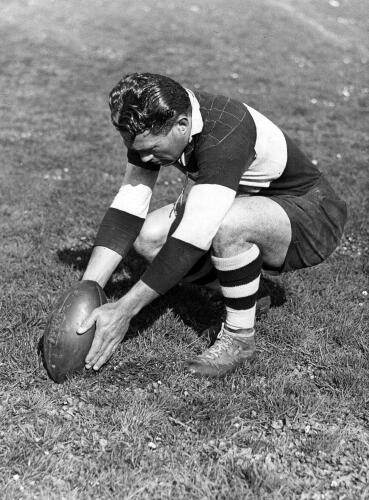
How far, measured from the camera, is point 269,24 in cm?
2092

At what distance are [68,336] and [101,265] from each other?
2.40 ft

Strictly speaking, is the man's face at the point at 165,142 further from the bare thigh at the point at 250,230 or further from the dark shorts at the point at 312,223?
the dark shorts at the point at 312,223

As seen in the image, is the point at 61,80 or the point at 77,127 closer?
the point at 77,127

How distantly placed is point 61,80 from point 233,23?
929cm

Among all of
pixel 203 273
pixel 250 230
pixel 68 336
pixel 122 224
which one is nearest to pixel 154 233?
pixel 122 224

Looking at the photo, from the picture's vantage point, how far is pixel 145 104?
137 inches

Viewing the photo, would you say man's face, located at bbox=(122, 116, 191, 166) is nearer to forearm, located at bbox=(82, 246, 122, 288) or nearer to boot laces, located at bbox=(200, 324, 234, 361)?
forearm, located at bbox=(82, 246, 122, 288)

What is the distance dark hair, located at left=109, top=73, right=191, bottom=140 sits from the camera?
3484 millimetres

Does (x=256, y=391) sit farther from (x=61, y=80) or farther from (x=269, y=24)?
(x=269, y=24)

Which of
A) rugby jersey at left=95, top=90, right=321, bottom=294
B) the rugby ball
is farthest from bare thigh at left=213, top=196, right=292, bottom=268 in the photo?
the rugby ball

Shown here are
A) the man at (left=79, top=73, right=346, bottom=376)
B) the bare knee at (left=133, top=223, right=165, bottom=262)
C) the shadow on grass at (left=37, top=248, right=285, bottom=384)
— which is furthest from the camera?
the shadow on grass at (left=37, top=248, right=285, bottom=384)

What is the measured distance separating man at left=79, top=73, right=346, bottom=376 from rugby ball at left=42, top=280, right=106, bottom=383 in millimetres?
74

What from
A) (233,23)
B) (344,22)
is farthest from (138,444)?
(344,22)

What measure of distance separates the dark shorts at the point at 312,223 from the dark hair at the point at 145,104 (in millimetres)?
1087
